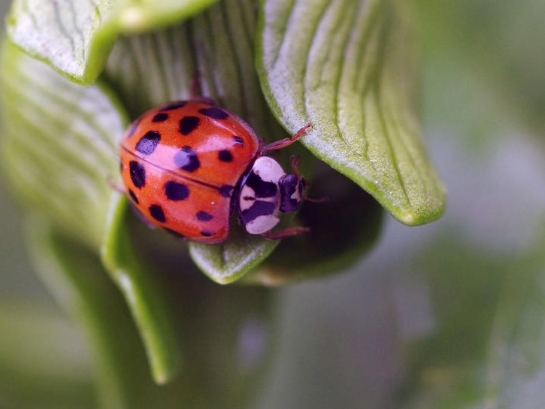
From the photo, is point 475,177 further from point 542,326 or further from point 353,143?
point 353,143

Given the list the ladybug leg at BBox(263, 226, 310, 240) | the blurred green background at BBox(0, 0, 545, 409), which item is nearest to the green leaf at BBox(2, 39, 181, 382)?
the ladybug leg at BBox(263, 226, 310, 240)

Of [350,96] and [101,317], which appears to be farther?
[101,317]

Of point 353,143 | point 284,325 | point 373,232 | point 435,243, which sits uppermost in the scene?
point 353,143

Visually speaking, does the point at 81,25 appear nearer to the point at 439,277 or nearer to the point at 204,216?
the point at 204,216

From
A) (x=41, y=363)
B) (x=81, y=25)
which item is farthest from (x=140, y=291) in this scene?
(x=41, y=363)

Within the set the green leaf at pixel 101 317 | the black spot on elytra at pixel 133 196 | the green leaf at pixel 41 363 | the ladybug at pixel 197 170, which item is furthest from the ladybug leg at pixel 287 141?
the green leaf at pixel 41 363

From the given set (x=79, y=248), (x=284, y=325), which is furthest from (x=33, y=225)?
(x=284, y=325)

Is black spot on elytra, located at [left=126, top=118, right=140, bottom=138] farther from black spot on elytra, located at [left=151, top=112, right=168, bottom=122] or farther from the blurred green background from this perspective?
the blurred green background
